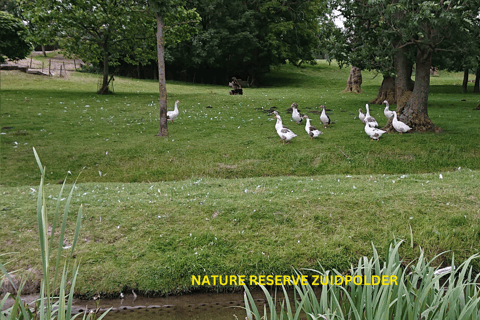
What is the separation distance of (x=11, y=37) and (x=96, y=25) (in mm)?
6654

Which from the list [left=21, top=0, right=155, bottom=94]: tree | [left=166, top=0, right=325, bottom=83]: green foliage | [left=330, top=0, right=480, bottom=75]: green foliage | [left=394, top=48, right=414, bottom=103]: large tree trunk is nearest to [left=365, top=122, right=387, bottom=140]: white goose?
[left=330, top=0, right=480, bottom=75]: green foliage

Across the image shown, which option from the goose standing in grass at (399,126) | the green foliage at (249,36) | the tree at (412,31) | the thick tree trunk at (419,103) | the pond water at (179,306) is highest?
the green foliage at (249,36)

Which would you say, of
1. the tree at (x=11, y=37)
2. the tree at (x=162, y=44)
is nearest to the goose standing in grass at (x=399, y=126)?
the tree at (x=162, y=44)

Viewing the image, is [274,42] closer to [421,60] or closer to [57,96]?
[57,96]

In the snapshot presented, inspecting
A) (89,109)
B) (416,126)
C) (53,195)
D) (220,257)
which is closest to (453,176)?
(416,126)

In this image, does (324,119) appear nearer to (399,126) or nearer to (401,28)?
(399,126)

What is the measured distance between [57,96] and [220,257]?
2351cm

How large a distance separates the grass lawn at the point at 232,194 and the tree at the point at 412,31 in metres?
1.95

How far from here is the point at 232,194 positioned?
9.76 metres

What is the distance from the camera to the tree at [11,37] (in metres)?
26.1

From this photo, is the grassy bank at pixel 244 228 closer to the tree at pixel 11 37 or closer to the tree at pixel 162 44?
the tree at pixel 162 44

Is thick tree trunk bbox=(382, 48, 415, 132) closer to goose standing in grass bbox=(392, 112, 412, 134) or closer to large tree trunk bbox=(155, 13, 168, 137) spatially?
Result: goose standing in grass bbox=(392, 112, 412, 134)

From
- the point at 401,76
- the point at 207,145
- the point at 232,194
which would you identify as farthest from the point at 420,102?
the point at 232,194

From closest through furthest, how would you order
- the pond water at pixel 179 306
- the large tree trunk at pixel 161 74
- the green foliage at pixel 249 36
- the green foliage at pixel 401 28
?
the pond water at pixel 179 306 < the green foliage at pixel 401 28 < the large tree trunk at pixel 161 74 < the green foliage at pixel 249 36
